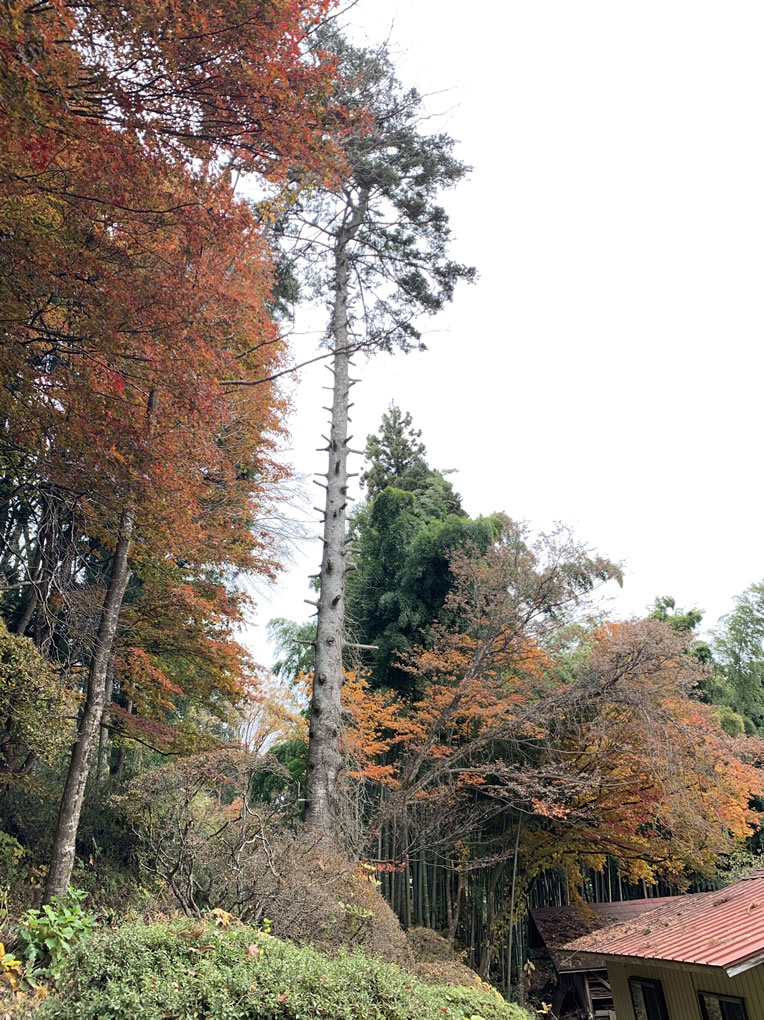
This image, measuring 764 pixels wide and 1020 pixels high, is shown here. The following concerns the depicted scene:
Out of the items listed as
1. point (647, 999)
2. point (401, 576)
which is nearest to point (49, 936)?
point (647, 999)

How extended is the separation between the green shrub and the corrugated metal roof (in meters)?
9.11

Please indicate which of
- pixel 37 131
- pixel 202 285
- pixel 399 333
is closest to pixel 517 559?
pixel 399 333

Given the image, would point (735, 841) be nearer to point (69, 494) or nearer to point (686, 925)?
point (686, 925)

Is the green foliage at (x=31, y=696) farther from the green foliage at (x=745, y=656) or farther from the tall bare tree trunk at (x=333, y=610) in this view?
the green foliage at (x=745, y=656)

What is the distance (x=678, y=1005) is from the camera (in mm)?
8414

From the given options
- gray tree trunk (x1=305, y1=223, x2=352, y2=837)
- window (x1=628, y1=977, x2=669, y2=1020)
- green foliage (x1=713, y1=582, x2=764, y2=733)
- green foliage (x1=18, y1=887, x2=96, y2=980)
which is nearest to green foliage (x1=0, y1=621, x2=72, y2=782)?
green foliage (x1=18, y1=887, x2=96, y2=980)

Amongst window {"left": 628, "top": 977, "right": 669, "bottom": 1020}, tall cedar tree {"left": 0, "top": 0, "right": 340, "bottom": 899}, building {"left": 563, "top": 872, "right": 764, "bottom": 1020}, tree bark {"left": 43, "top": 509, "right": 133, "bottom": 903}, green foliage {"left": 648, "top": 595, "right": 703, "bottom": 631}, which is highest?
green foliage {"left": 648, "top": 595, "right": 703, "bottom": 631}

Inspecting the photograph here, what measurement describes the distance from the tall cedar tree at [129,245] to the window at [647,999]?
7.46 m

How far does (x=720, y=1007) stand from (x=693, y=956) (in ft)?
4.95

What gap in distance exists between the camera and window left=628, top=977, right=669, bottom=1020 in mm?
8828

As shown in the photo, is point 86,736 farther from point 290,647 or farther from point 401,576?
point 290,647

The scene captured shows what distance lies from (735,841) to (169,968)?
12.1 meters

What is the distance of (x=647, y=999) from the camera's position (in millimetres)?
9117

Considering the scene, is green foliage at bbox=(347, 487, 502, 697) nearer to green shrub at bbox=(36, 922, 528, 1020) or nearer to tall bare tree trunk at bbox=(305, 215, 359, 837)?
tall bare tree trunk at bbox=(305, 215, 359, 837)
